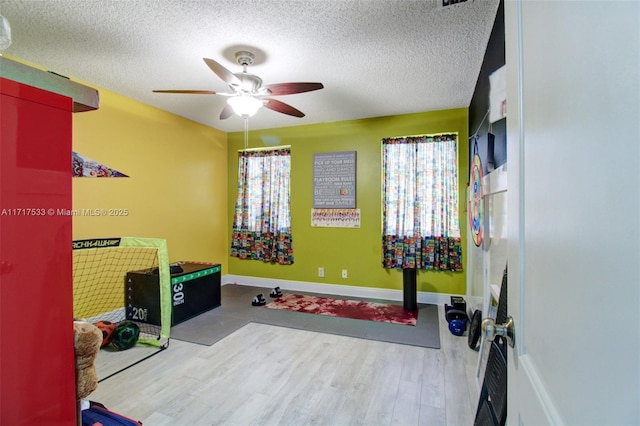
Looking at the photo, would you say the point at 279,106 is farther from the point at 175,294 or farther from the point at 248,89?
the point at 175,294

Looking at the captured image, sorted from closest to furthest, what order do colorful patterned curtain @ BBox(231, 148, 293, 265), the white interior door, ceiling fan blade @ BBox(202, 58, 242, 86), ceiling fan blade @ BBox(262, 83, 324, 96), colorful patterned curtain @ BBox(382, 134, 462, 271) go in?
1. the white interior door
2. ceiling fan blade @ BBox(202, 58, 242, 86)
3. ceiling fan blade @ BBox(262, 83, 324, 96)
4. colorful patterned curtain @ BBox(382, 134, 462, 271)
5. colorful patterned curtain @ BBox(231, 148, 293, 265)

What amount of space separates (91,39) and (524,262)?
309 cm

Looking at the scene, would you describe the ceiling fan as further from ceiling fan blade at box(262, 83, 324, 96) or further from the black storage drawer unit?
the black storage drawer unit

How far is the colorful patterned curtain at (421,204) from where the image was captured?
151 inches

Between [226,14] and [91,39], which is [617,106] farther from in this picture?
[91,39]

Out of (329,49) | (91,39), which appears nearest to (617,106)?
(329,49)

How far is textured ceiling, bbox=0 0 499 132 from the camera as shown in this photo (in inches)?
76.6

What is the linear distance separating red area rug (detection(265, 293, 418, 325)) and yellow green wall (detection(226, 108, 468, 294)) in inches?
16.5

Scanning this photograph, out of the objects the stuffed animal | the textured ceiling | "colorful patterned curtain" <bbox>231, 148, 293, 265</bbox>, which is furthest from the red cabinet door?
"colorful patterned curtain" <bbox>231, 148, 293, 265</bbox>

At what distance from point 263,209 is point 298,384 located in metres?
3.02

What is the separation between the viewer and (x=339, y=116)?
4172 mm

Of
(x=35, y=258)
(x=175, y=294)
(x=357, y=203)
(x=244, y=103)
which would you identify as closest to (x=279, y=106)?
(x=244, y=103)

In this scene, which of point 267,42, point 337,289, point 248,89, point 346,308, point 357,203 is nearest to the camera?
point 267,42

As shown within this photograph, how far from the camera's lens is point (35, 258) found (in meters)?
0.78
